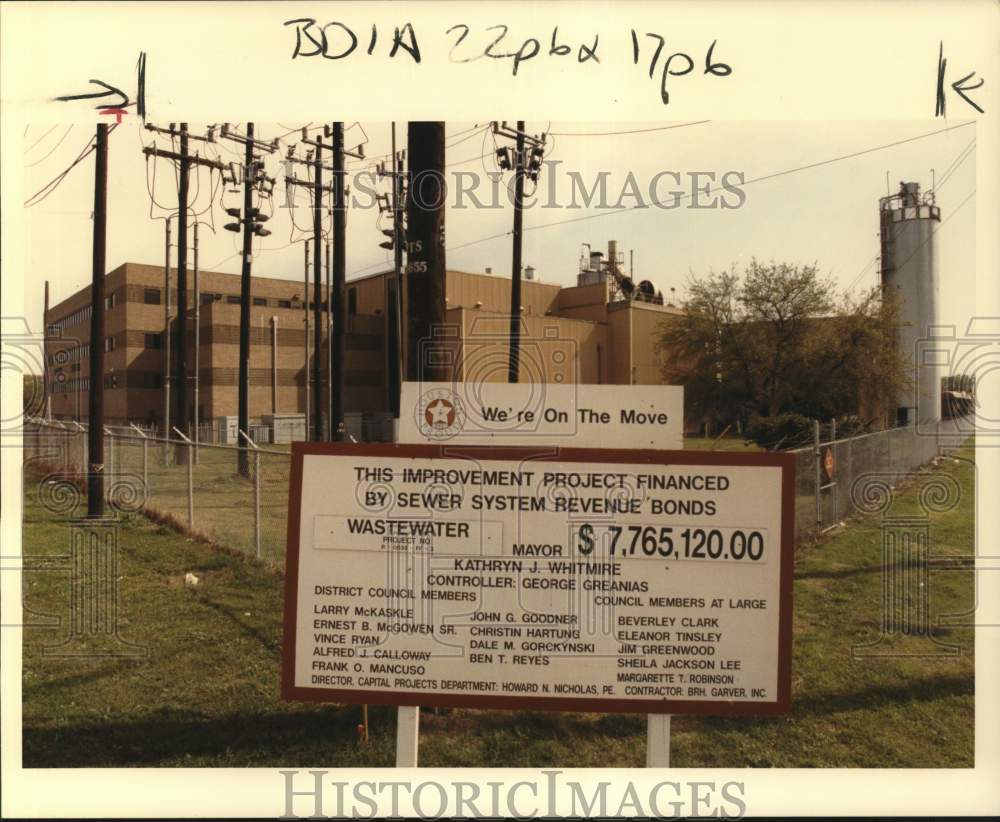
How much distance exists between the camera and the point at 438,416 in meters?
3.19

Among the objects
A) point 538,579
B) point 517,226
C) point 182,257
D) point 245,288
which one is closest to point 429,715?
point 538,579

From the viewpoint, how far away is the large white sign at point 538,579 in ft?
10.2

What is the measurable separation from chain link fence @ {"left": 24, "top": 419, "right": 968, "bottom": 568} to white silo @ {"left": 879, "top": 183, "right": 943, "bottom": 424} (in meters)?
0.46

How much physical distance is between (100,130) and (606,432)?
3.86m

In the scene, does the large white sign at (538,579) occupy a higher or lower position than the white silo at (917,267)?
lower

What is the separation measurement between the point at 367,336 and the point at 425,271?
355cm

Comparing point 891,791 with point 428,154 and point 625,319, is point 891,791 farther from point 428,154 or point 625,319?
point 625,319

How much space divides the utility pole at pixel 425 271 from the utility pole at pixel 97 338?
6.65 ft

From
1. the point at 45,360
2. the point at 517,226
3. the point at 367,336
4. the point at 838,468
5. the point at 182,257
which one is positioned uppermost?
the point at 182,257

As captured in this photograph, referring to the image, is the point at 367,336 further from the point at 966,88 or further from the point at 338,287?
the point at 966,88
